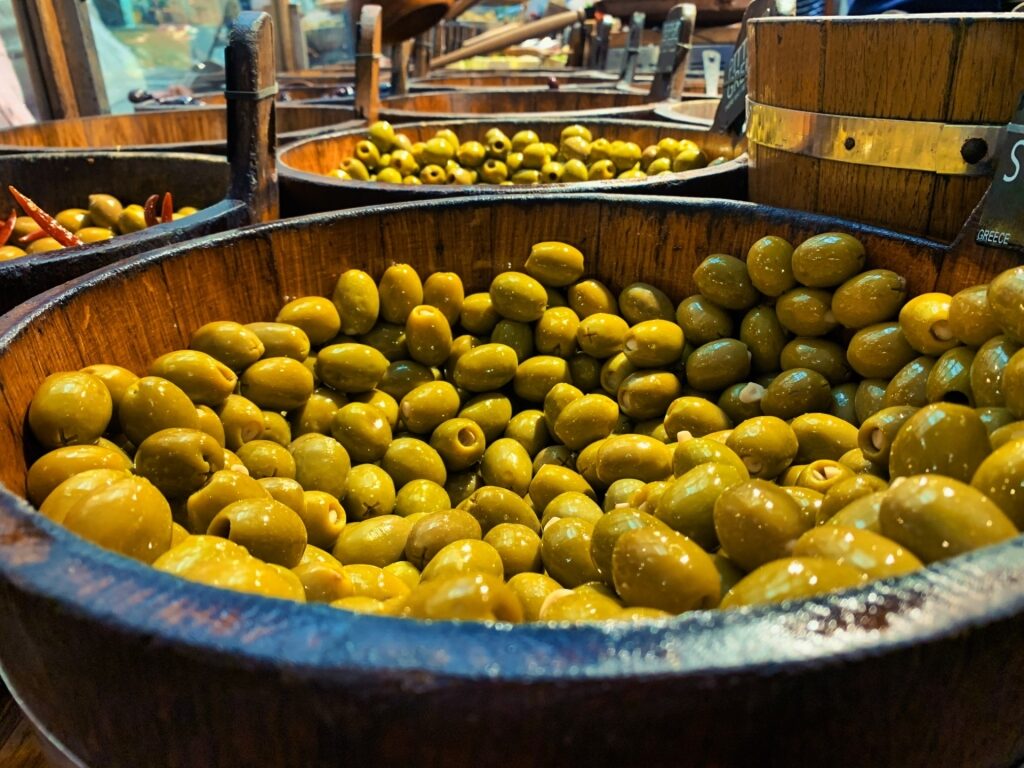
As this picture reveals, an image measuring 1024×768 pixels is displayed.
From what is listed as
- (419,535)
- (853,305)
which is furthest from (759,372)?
(419,535)

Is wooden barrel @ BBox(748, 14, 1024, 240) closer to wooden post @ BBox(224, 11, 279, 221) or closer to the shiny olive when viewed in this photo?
the shiny olive

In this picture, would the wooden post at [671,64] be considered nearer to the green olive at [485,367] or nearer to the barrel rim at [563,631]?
the green olive at [485,367]

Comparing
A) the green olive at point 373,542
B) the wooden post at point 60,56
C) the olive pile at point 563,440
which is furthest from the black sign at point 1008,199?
the wooden post at point 60,56

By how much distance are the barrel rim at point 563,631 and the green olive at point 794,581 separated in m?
0.13

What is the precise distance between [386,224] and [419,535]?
0.87 meters

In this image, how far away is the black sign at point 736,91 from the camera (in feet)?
9.82

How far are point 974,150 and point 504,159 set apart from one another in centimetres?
215

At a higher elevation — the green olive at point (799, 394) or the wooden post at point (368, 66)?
the wooden post at point (368, 66)

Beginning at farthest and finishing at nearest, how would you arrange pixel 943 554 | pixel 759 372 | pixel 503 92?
pixel 503 92
pixel 759 372
pixel 943 554

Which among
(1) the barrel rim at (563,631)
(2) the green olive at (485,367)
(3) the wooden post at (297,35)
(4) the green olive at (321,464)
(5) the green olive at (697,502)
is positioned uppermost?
(3) the wooden post at (297,35)

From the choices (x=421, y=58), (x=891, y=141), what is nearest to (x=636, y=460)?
(x=891, y=141)

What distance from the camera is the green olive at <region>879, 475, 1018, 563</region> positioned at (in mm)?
764

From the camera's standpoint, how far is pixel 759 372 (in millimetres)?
1781

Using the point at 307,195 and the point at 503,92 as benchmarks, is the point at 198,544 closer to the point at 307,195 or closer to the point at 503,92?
the point at 307,195
